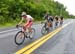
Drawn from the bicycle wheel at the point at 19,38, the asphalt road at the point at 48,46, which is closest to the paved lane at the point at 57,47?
the asphalt road at the point at 48,46

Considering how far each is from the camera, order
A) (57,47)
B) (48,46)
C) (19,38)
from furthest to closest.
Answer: (19,38) → (48,46) → (57,47)

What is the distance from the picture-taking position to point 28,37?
54.3ft

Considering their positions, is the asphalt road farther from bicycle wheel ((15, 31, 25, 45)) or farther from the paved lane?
bicycle wheel ((15, 31, 25, 45))

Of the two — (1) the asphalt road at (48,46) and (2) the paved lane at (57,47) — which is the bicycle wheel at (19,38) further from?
(2) the paved lane at (57,47)

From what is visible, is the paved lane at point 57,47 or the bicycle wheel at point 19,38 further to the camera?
the bicycle wheel at point 19,38

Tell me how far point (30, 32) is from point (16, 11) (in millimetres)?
29746

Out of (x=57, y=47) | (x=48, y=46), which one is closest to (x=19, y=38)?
(x=48, y=46)

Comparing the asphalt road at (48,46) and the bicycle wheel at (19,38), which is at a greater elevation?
the bicycle wheel at (19,38)

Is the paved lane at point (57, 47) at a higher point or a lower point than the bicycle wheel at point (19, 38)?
lower

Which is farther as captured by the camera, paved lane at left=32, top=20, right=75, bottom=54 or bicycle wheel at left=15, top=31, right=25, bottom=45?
bicycle wheel at left=15, top=31, right=25, bottom=45

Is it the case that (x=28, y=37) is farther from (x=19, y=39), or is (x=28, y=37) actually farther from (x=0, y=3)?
(x=0, y=3)

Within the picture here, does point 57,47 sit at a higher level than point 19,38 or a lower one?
lower

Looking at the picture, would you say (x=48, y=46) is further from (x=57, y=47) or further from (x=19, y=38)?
(x=19, y=38)

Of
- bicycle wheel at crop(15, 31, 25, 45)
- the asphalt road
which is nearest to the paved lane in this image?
the asphalt road
